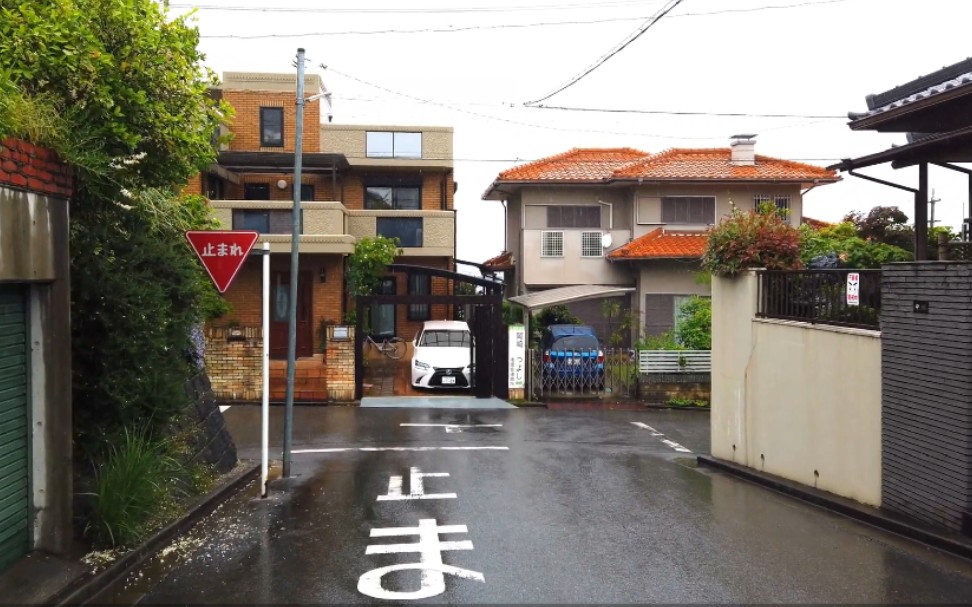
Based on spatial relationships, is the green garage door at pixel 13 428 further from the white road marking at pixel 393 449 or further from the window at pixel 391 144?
the window at pixel 391 144

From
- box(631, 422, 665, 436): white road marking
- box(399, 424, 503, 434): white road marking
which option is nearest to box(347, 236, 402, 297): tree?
box(399, 424, 503, 434): white road marking

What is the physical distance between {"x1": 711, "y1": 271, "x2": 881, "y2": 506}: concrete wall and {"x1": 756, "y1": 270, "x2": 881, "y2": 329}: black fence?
150 millimetres

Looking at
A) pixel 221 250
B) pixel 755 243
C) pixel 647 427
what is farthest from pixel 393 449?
pixel 755 243

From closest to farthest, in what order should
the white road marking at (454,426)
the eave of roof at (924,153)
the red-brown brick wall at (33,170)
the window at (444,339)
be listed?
the red-brown brick wall at (33,170) → the eave of roof at (924,153) → the white road marking at (454,426) → the window at (444,339)

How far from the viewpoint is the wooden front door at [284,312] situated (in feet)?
75.6

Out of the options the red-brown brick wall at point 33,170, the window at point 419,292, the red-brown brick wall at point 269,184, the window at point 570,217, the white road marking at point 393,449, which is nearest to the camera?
the red-brown brick wall at point 33,170

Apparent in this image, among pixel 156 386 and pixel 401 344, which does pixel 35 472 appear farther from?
pixel 401 344

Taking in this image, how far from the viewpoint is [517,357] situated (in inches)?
771

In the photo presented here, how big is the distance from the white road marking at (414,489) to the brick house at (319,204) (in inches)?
335

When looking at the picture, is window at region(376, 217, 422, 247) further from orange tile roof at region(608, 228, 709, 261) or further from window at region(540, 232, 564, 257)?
orange tile roof at region(608, 228, 709, 261)

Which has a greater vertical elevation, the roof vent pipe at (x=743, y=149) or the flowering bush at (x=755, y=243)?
the roof vent pipe at (x=743, y=149)

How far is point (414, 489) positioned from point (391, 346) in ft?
51.3

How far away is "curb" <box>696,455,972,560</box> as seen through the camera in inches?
265

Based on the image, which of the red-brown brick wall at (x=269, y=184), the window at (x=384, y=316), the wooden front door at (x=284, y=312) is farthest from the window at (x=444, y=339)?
the red-brown brick wall at (x=269, y=184)
